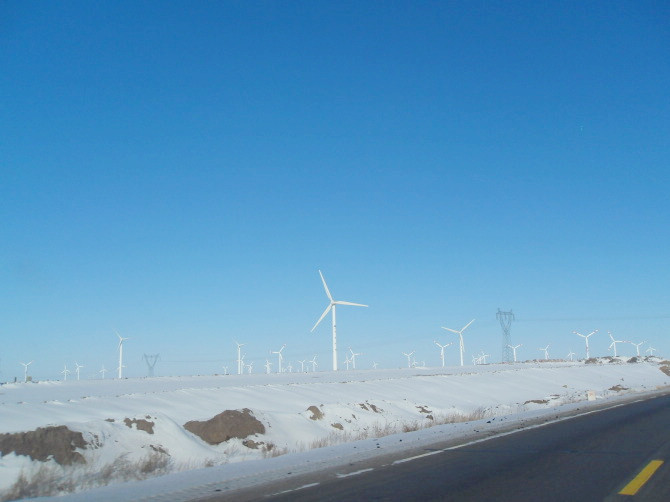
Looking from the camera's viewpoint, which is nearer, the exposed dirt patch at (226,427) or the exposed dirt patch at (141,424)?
the exposed dirt patch at (141,424)

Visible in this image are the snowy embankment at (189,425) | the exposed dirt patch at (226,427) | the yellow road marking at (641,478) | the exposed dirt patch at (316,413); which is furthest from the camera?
the exposed dirt patch at (316,413)

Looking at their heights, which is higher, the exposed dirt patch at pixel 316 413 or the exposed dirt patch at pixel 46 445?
the exposed dirt patch at pixel 46 445

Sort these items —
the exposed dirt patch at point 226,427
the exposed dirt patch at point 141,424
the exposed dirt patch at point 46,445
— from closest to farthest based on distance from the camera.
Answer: the exposed dirt patch at point 46,445 → the exposed dirt patch at point 141,424 → the exposed dirt patch at point 226,427

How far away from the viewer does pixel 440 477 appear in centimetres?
1101

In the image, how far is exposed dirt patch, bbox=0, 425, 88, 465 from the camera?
1397cm

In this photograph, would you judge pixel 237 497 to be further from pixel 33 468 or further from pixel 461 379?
pixel 461 379

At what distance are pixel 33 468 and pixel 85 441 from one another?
2.69 metres

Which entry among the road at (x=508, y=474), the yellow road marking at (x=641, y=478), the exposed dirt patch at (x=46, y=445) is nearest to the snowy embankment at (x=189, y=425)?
the exposed dirt patch at (x=46, y=445)

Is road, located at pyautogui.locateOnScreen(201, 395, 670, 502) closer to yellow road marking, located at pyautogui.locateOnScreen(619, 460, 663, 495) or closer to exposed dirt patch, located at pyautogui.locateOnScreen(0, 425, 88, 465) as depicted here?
yellow road marking, located at pyautogui.locateOnScreen(619, 460, 663, 495)

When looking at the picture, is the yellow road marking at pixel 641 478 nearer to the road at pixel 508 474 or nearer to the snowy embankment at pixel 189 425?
the road at pixel 508 474

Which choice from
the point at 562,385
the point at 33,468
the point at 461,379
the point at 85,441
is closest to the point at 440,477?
the point at 33,468

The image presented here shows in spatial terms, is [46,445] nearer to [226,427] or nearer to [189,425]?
[189,425]

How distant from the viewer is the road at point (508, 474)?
9383 mm

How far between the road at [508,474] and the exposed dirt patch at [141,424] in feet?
A: 25.4
